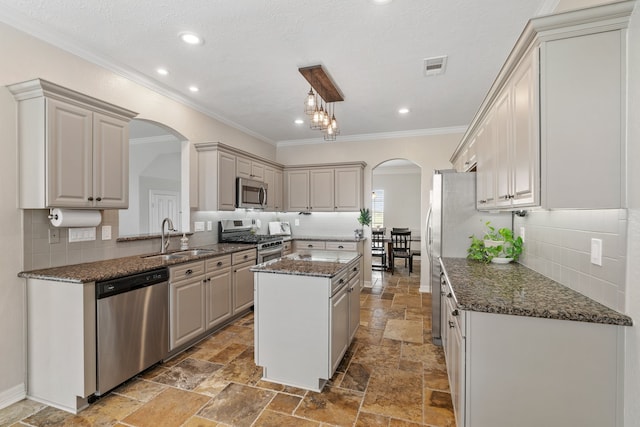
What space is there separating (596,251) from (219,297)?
10.7ft

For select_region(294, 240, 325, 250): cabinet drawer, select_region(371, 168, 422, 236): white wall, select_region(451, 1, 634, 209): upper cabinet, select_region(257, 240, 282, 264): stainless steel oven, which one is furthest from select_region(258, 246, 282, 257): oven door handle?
select_region(371, 168, 422, 236): white wall

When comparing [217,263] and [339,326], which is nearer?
[339,326]

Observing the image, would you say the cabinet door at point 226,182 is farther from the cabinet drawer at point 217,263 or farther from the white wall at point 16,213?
the white wall at point 16,213

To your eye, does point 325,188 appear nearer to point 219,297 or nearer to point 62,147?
point 219,297

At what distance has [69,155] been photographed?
7.56 ft

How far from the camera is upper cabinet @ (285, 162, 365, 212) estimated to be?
5.45 metres

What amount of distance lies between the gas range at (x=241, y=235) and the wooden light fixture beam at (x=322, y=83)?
2.14m

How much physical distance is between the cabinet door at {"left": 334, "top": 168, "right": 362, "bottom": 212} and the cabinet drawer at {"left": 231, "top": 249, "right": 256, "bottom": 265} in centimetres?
198

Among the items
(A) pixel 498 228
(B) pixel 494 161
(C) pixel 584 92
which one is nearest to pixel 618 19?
(C) pixel 584 92

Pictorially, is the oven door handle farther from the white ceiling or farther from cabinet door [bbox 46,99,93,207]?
cabinet door [bbox 46,99,93,207]

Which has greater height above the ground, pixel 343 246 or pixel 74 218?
pixel 74 218

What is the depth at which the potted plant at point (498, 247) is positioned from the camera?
2.66 meters

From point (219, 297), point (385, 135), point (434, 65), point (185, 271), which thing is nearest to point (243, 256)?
point (219, 297)

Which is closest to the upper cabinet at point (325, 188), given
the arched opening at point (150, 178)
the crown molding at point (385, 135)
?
the crown molding at point (385, 135)
